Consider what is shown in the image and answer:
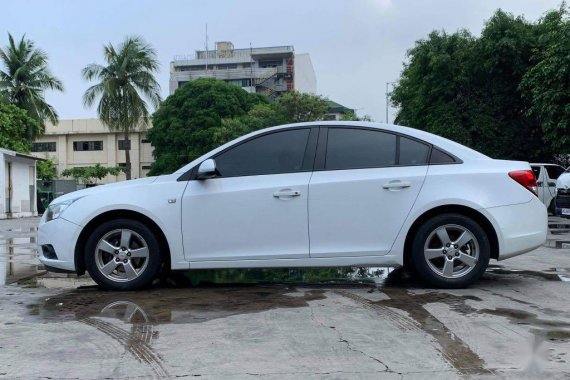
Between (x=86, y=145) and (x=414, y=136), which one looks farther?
(x=86, y=145)

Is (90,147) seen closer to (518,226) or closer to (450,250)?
(450,250)

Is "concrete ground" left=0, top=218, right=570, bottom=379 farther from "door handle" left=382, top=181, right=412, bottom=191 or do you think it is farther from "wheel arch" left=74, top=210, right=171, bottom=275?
"door handle" left=382, top=181, right=412, bottom=191

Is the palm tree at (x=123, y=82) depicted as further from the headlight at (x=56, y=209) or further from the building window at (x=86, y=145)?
the headlight at (x=56, y=209)

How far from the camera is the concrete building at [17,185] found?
25.6m

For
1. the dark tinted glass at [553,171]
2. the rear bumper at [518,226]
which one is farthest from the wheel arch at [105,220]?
the dark tinted glass at [553,171]

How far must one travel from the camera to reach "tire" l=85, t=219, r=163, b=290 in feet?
18.4

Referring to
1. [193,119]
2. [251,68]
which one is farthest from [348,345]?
[251,68]

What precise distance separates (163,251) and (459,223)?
2945 mm

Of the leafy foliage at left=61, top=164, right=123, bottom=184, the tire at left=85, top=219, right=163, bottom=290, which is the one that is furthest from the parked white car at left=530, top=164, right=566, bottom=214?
the leafy foliage at left=61, top=164, right=123, bottom=184

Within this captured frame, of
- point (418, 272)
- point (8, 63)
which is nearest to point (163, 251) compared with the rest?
point (418, 272)

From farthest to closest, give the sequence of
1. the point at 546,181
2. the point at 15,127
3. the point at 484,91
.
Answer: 1. the point at 15,127
2. the point at 484,91
3. the point at 546,181

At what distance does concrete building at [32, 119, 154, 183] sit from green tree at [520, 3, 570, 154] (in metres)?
49.9

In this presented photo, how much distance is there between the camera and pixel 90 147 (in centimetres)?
6462

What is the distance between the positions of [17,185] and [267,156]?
24.8 metres
